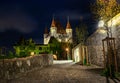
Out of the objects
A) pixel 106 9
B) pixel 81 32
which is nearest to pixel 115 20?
pixel 106 9

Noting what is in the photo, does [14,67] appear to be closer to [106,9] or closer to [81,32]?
[106,9]

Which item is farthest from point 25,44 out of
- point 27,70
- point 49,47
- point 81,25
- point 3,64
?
point 3,64

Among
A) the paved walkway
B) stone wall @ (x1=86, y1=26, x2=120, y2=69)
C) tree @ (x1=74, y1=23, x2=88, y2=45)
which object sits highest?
tree @ (x1=74, y1=23, x2=88, y2=45)

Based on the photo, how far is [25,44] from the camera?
204 feet

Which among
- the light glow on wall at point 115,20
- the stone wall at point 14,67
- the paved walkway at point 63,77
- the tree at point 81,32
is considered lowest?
the paved walkway at point 63,77

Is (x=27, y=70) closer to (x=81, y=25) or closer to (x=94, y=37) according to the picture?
(x=94, y=37)

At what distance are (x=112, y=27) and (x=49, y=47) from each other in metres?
46.6

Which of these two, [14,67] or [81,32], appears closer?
[14,67]

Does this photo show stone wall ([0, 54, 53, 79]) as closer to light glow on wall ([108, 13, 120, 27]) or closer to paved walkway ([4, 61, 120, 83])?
paved walkway ([4, 61, 120, 83])

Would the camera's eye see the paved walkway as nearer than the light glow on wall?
Yes

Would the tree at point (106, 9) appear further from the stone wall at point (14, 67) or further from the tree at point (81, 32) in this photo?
the tree at point (81, 32)

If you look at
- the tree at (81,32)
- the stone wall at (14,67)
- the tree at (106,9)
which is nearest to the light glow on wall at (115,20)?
the tree at (106,9)

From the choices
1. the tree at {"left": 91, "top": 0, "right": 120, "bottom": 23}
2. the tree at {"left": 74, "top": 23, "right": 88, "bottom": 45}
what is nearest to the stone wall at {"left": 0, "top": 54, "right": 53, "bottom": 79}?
the tree at {"left": 91, "top": 0, "right": 120, "bottom": 23}

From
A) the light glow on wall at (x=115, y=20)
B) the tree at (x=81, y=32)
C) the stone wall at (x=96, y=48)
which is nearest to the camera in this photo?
the light glow on wall at (x=115, y=20)
